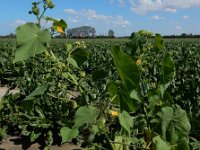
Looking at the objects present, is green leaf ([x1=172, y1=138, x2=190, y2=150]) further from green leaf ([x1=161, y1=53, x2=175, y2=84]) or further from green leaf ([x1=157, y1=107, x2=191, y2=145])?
green leaf ([x1=161, y1=53, x2=175, y2=84])

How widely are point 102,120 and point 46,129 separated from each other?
9.58 ft

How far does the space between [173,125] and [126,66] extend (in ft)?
1.22

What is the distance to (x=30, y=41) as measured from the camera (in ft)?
4.78

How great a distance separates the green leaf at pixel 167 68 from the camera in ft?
5.41

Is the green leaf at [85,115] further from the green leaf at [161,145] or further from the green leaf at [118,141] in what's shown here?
the green leaf at [118,141]

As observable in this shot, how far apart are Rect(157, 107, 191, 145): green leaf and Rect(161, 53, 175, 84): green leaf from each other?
0.50 ft

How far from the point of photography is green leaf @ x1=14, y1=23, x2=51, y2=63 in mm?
1426

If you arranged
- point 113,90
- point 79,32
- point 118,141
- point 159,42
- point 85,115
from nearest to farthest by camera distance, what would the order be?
1. point 85,115
2. point 113,90
3. point 159,42
4. point 118,141
5. point 79,32

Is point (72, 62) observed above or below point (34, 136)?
above

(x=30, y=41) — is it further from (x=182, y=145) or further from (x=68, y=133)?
(x=182, y=145)

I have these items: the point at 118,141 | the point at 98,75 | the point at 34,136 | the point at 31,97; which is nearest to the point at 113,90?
the point at 98,75

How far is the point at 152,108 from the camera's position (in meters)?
1.76

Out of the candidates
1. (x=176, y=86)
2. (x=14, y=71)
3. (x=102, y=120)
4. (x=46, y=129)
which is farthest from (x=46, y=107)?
(x=14, y=71)

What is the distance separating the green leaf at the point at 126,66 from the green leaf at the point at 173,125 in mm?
262
